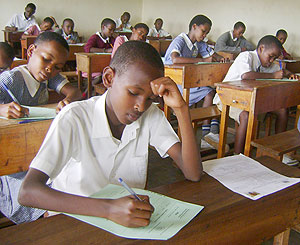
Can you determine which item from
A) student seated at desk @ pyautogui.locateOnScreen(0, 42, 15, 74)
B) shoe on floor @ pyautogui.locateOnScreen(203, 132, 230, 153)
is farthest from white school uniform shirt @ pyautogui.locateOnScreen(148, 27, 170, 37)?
student seated at desk @ pyautogui.locateOnScreen(0, 42, 15, 74)

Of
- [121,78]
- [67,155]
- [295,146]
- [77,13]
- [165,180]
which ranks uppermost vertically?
[77,13]

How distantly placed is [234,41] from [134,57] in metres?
6.77

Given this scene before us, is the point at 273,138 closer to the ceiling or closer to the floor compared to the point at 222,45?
closer to the floor

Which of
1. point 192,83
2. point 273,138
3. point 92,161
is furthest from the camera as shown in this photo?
point 192,83

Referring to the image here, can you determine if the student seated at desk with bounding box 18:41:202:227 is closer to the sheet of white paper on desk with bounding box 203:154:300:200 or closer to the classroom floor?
the sheet of white paper on desk with bounding box 203:154:300:200

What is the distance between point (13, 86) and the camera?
65.9 inches

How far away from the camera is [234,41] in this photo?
7.29 meters

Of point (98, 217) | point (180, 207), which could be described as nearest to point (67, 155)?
point (98, 217)

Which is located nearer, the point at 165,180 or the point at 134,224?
the point at 134,224

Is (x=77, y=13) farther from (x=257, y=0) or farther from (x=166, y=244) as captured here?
(x=166, y=244)

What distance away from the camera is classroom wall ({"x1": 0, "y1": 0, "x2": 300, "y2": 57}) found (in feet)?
22.0

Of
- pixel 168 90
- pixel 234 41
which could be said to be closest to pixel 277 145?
pixel 168 90

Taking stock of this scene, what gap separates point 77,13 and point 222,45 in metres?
4.51

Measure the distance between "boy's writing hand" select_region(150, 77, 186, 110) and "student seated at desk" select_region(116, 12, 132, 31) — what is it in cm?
908
